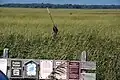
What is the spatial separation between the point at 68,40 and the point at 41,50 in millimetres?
776

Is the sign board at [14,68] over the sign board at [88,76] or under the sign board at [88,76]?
over

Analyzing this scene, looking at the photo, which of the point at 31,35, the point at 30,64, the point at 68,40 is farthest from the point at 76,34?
the point at 30,64

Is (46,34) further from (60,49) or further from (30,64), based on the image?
(30,64)

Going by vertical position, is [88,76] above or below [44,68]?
below

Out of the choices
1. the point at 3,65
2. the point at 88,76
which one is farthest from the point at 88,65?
the point at 3,65

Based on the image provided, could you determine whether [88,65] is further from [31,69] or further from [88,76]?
[31,69]

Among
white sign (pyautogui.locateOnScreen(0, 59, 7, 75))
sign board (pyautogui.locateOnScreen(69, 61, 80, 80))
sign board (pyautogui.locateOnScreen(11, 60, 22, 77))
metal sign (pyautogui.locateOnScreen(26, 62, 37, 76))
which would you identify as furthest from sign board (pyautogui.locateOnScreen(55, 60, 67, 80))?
white sign (pyautogui.locateOnScreen(0, 59, 7, 75))

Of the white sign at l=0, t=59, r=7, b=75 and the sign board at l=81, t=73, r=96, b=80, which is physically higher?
the white sign at l=0, t=59, r=7, b=75

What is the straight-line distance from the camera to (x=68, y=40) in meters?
12.7

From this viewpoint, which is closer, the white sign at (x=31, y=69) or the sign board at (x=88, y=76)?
the sign board at (x=88, y=76)

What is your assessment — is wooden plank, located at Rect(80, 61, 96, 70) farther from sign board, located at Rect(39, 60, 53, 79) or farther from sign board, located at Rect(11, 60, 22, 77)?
sign board, located at Rect(11, 60, 22, 77)

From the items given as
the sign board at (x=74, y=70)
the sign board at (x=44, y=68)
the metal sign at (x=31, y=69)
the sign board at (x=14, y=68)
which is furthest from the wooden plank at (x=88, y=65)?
the sign board at (x=14, y=68)

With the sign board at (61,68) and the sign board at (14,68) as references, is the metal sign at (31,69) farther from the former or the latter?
the sign board at (61,68)

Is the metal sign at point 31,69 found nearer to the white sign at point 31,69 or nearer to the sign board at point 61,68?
the white sign at point 31,69
